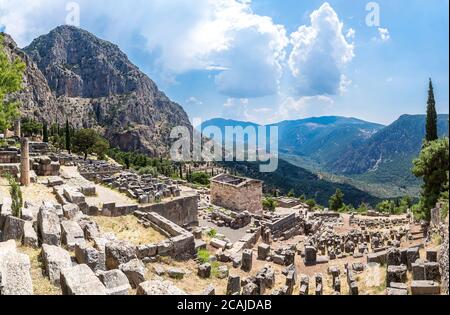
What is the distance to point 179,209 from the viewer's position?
23156mm

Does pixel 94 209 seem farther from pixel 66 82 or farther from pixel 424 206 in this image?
pixel 66 82

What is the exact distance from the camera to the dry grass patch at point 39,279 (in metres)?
7.86

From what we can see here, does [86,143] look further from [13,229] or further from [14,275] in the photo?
[14,275]

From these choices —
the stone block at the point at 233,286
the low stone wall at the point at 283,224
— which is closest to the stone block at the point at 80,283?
the stone block at the point at 233,286

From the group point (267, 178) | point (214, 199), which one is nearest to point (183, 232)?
point (214, 199)

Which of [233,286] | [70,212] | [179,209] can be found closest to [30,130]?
[179,209]

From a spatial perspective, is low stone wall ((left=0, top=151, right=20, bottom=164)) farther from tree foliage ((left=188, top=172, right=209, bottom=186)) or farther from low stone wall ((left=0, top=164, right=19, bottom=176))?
tree foliage ((left=188, top=172, right=209, bottom=186))

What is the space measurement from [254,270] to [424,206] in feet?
39.6

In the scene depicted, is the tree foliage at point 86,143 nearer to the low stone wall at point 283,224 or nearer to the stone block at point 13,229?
the low stone wall at point 283,224

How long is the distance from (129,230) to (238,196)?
774 inches

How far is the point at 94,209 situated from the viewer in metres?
17.7

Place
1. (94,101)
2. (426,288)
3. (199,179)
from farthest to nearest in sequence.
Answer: (94,101) → (199,179) → (426,288)

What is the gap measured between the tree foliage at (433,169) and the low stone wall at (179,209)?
43.7 feet

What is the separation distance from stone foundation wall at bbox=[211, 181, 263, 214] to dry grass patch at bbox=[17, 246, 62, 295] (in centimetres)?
2629
